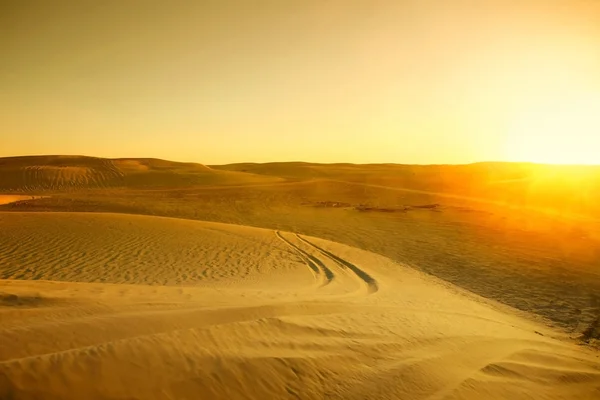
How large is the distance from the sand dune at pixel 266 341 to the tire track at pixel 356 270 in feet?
0.36

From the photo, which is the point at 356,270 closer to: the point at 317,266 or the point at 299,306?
the point at 317,266

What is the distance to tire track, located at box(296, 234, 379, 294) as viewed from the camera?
9.91 metres

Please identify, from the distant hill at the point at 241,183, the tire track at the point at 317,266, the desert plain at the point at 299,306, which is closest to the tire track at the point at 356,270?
the desert plain at the point at 299,306

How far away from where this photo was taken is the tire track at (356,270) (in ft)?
32.5

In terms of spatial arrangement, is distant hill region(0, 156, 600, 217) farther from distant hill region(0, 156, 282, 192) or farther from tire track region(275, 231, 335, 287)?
tire track region(275, 231, 335, 287)

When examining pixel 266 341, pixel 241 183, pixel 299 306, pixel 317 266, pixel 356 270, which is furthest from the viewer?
pixel 241 183

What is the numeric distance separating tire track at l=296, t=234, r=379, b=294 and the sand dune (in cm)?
11

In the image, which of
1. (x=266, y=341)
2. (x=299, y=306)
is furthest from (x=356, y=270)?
(x=266, y=341)

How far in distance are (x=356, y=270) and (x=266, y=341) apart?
7.15 meters

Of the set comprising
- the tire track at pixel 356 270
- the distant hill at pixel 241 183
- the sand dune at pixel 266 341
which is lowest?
the tire track at pixel 356 270

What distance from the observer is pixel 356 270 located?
11742 millimetres

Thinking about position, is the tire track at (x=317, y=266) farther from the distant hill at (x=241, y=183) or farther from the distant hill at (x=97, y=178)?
the distant hill at (x=97, y=178)

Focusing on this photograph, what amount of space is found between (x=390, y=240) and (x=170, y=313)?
12.8 metres

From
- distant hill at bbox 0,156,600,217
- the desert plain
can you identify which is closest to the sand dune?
the desert plain
